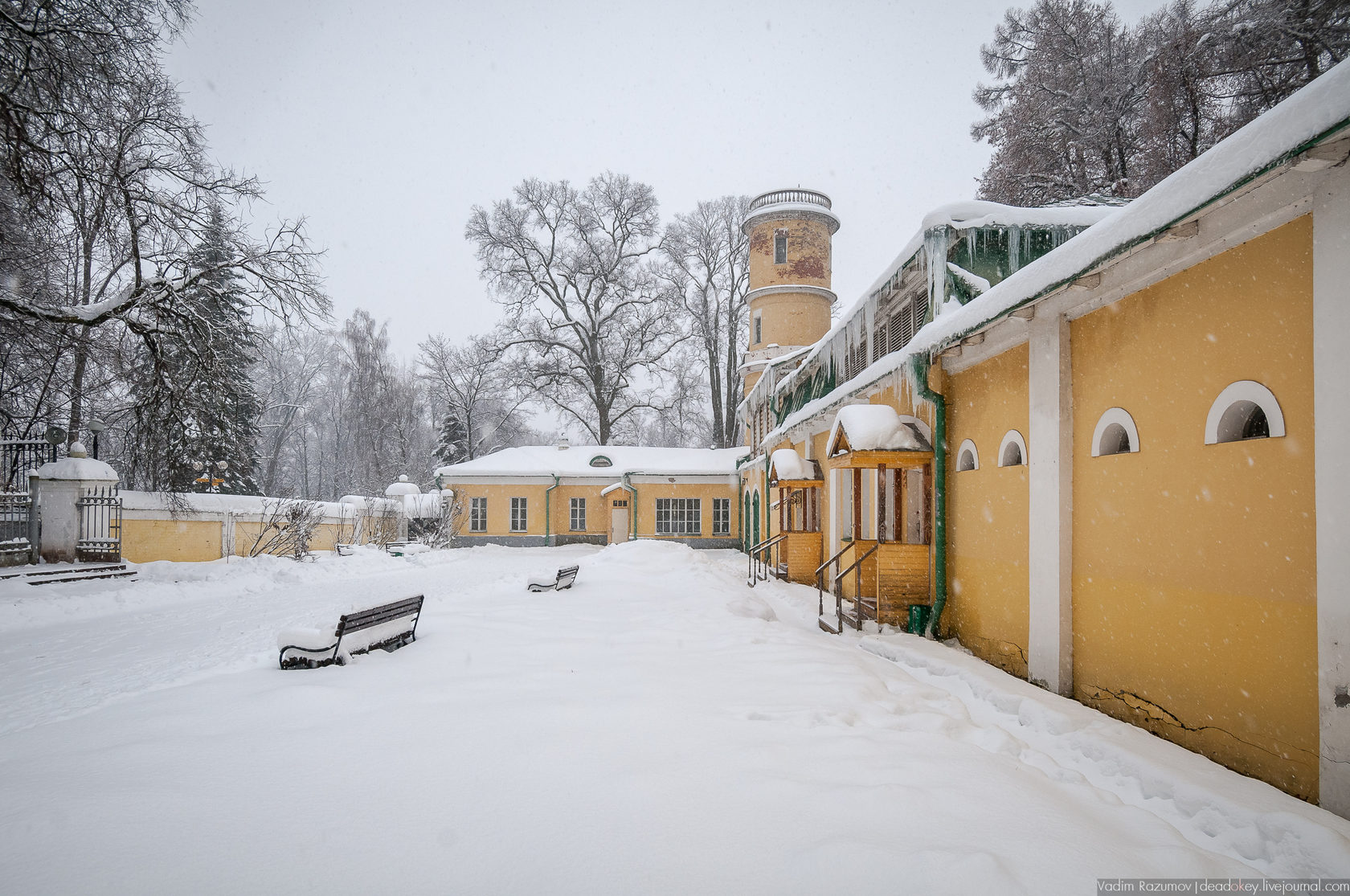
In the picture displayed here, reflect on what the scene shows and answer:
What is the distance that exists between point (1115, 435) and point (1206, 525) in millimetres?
1037

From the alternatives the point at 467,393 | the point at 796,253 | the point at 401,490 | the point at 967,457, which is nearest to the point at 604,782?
the point at 967,457

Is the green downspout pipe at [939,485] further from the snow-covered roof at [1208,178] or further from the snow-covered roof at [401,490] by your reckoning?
the snow-covered roof at [401,490]

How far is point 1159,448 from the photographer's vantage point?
3.97 meters

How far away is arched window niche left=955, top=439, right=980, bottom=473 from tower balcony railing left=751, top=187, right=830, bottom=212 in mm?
18508

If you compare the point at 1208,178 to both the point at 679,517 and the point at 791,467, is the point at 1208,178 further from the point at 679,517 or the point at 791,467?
the point at 679,517

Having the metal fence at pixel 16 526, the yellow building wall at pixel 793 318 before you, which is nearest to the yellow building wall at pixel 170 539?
the metal fence at pixel 16 526

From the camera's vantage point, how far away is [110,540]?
39.8 ft

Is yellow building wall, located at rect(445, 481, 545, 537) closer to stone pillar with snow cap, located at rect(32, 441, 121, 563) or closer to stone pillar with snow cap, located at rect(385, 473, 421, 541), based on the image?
stone pillar with snow cap, located at rect(385, 473, 421, 541)

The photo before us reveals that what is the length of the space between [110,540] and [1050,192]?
21223mm

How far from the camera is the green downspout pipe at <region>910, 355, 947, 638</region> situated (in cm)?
703

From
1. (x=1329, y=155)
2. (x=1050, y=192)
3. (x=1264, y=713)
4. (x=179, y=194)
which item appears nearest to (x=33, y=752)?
(x=1264, y=713)

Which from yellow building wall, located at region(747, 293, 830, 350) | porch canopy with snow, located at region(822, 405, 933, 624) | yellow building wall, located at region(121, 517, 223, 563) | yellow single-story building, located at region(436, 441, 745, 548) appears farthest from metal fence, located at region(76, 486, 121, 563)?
yellow building wall, located at region(747, 293, 830, 350)

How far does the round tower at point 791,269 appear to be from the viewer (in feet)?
74.4

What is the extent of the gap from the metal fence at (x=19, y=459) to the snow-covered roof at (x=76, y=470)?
0.87 meters
